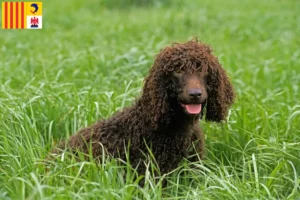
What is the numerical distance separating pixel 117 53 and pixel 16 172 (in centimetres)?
394

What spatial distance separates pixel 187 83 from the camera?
140 inches

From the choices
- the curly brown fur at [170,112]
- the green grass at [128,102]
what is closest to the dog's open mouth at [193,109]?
the curly brown fur at [170,112]

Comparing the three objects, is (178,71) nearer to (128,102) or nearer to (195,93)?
(195,93)

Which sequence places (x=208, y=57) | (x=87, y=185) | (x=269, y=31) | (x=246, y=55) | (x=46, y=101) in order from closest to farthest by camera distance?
1. (x=87, y=185)
2. (x=208, y=57)
3. (x=46, y=101)
4. (x=246, y=55)
5. (x=269, y=31)

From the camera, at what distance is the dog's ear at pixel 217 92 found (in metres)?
3.75

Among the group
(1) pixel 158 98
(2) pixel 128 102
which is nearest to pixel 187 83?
(1) pixel 158 98

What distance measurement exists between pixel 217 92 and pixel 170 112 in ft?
1.05

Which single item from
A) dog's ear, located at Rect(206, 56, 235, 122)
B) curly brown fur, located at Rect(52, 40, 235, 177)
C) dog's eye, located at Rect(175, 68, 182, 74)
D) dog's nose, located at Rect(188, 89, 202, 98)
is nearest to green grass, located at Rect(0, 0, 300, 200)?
curly brown fur, located at Rect(52, 40, 235, 177)

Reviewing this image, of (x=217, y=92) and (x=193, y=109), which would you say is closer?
(x=193, y=109)

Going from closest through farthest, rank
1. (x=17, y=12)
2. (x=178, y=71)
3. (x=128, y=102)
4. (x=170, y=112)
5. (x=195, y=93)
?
1. (x=195, y=93)
2. (x=178, y=71)
3. (x=170, y=112)
4. (x=128, y=102)
5. (x=17, y=12)

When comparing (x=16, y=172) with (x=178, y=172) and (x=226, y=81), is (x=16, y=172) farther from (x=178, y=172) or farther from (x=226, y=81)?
(x=226, y=81)

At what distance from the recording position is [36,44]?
26.6 feet

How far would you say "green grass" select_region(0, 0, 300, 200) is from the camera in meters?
3.40

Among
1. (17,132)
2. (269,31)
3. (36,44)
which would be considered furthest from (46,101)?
(269,31)
